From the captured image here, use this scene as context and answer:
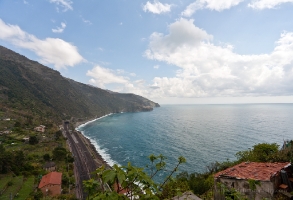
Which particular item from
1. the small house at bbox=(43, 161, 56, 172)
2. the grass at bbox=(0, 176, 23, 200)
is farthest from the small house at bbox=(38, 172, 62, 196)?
the small house at bbox=(43, 161, 56, 172)

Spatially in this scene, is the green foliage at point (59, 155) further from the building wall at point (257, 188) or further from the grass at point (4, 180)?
the building wall at point (257, 188)

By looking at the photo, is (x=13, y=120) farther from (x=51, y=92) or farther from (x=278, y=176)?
(x=278, y=176)

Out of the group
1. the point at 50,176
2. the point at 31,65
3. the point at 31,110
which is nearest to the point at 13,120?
the point at 31,110

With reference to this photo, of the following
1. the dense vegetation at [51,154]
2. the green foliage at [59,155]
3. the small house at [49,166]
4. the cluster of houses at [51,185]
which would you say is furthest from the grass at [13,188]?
the green foliage at [59,155]

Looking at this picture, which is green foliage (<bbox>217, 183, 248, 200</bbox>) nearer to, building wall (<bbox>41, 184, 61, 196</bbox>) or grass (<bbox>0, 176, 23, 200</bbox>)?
building wall (<bbox>41, 184, 61, 196</bbox>)

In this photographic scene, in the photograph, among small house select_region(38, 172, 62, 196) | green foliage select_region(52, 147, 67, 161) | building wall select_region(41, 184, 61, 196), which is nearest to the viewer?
building wall select_region(41, 184, 61, 196)

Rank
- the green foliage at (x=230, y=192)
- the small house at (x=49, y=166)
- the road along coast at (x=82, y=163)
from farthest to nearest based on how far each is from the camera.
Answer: the small house at (x=49, y=166), the road along coast at (x=82, y=163), the green foliage at (x=230, y=192)
